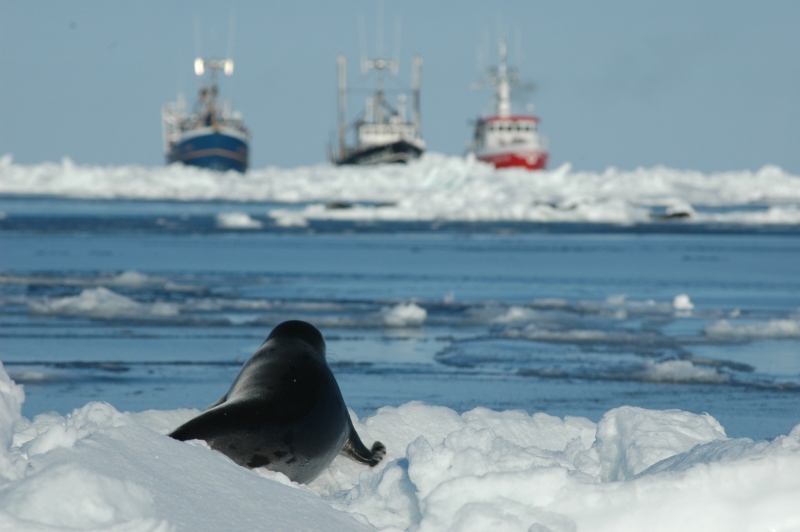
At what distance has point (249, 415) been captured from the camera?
4.07 meters

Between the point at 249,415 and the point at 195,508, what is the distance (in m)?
1.33

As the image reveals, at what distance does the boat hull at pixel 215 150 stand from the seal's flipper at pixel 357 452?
2772 inches

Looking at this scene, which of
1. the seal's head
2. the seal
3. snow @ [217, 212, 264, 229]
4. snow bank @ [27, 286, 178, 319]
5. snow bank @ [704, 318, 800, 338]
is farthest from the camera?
snow @ [217, 212, 264, 229]

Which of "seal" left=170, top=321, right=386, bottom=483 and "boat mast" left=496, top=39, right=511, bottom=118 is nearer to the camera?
"seal" left=170, top=321, right=386, bottom=483

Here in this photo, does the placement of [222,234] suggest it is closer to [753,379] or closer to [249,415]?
[753,379]

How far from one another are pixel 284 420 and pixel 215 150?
71139 millimetres

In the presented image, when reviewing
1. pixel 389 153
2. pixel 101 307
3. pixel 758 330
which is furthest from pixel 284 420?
pixel 389 153

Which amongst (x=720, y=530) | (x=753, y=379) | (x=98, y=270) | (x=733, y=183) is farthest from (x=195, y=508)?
(x=733, y=183)

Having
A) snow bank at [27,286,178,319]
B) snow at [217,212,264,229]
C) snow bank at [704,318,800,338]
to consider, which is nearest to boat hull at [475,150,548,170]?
snow at [217,212,264,229]

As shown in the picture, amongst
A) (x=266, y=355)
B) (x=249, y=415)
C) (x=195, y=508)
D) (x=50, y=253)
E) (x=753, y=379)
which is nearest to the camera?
(x=195, y=508)

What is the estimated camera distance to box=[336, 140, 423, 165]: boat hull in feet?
218

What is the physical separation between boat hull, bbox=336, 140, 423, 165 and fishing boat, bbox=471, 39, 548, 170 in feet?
12.8

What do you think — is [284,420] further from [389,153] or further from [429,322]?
[389,153]

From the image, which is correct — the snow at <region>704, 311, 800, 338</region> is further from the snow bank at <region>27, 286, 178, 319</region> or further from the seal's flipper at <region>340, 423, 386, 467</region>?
the seal's flipper at <region>340, 423, 386, 467</region>
